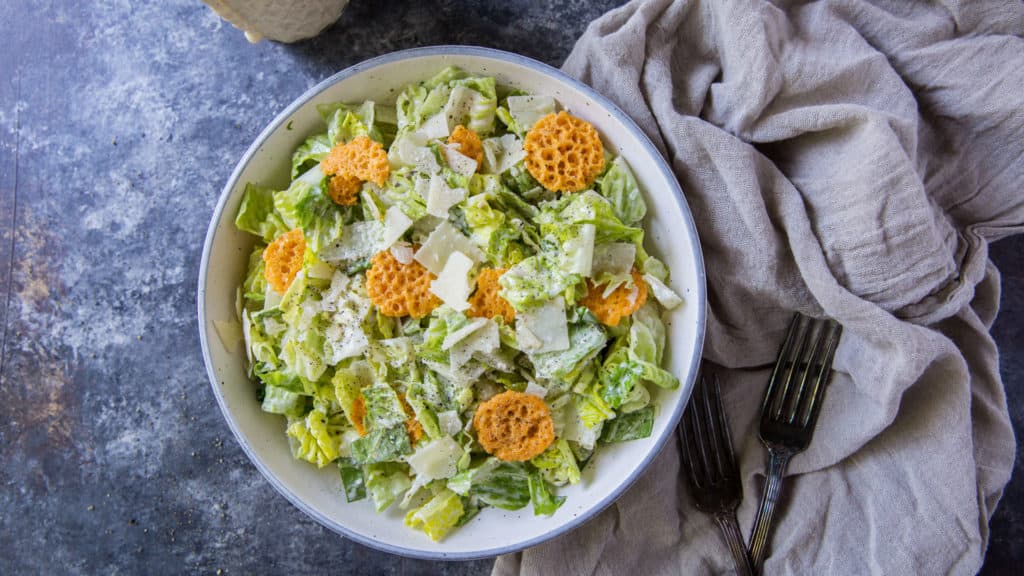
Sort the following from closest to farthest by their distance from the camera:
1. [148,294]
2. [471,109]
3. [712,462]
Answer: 1. [471,109]
2. [712,462]
3. [148,294]

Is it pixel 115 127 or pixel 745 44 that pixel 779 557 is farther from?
pixel 115 127

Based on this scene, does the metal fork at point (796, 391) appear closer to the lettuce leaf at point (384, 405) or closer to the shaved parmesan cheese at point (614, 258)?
the shaved parmesan cheese at point (614, 258)

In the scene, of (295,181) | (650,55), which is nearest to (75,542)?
(295,181)

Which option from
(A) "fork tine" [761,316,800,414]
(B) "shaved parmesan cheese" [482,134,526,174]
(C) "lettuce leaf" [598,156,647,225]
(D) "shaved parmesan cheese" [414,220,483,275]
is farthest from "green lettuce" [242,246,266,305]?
(A) "fork tine" [761,316,800,414]

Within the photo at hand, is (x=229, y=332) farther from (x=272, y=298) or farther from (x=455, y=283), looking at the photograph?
(x=455, y=283)

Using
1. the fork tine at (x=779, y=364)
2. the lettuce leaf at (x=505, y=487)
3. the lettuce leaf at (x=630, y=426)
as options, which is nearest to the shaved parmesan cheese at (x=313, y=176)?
the lettuce leaf at (x=505, y=487)

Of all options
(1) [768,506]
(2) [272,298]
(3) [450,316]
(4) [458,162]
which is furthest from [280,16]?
(1) [768,506]
